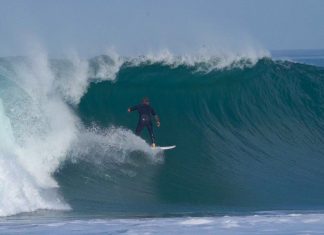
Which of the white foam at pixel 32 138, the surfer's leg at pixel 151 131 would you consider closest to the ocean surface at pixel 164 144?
the white foam at pixel 32 138

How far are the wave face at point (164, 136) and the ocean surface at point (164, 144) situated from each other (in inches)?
1.1

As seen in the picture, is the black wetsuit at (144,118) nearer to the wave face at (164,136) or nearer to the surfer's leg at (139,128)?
the surfer's leg at (139,128)

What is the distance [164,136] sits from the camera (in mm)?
15789

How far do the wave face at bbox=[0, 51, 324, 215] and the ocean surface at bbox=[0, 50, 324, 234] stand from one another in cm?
3

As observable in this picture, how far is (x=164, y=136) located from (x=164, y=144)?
51 centimetres

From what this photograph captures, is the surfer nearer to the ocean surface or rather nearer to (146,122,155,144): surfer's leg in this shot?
(146,122,155,144): surfer's leg

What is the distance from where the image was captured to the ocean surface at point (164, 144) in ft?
35.5

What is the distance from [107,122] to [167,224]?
6131mm

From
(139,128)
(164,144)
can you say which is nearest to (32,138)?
(139,128)

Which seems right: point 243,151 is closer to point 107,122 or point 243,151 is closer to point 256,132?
point 256,132

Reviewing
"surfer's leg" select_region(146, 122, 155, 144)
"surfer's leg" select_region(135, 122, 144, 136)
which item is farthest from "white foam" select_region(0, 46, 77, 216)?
"surfer's leg" select_region(146, 122, 155, 144)

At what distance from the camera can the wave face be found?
1241 centimetres

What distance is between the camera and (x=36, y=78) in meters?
16.4

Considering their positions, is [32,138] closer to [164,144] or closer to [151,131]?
[151,131]
